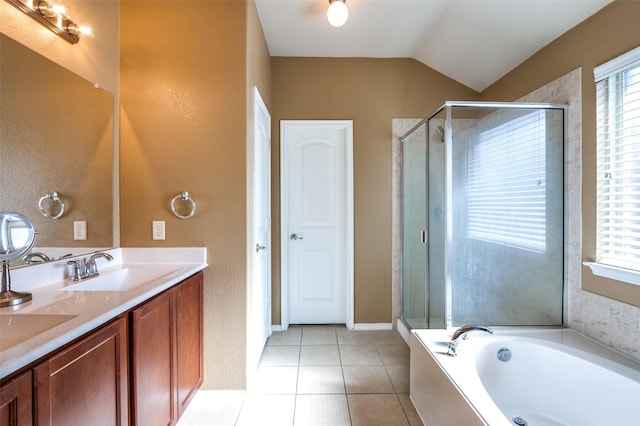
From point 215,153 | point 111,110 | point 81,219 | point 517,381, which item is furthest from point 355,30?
point 517,381

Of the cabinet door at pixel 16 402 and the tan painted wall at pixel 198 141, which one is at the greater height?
the tan painted wall at pixel 198 141

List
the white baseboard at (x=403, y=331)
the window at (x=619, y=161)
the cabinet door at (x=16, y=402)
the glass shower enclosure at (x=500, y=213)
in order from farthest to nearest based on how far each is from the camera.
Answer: the white baseboard at (x=403, y=331) < the glass shower enclosure at (x=500, y=213) < the window at (x=619, y=161) < the cabinet door at (x=16, y=402)

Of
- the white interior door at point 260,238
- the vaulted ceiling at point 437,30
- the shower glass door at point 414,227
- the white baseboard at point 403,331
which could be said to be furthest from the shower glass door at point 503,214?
the white interior door at point 260,238

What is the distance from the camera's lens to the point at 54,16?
1.48 m

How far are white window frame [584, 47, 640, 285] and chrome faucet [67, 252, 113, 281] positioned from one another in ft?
8.90

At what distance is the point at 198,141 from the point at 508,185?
6.77ft

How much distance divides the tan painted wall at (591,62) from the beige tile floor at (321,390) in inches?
51.8

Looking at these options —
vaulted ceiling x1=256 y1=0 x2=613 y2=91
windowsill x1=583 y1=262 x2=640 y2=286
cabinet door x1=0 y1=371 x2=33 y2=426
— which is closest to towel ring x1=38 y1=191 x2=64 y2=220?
cabinet door x1=0 y1=371 x2=33 y2=426

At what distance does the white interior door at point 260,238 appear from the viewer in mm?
2176

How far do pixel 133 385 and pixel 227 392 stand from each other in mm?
849

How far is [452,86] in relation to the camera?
302 centimetres

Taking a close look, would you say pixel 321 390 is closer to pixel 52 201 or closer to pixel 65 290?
pixel 65 290

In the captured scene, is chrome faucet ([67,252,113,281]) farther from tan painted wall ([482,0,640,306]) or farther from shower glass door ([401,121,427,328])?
tan painted wall ([482,0,640,306])

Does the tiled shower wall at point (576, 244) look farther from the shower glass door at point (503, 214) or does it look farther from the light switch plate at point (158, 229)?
the light switch plate at point (158, 229)
